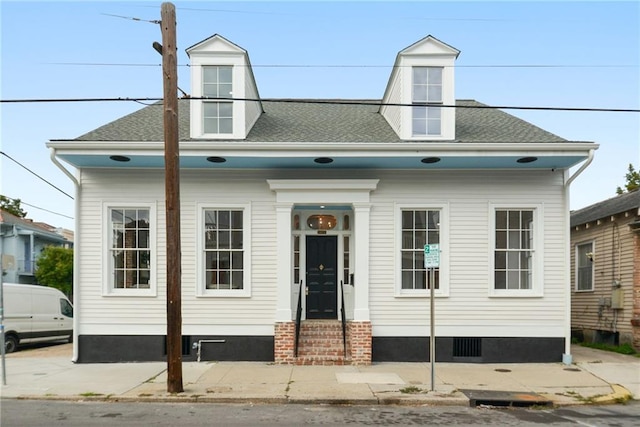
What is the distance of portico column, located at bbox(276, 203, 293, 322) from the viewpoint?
11797 mm

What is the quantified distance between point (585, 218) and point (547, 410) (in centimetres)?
1049

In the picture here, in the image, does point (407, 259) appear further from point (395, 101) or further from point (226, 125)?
point (226, 125)

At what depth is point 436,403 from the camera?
332 inches

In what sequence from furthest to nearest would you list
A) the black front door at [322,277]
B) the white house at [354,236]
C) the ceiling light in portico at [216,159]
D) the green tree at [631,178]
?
the green tree at [631,178]
the black front door at [322,277]
the white house at [354,236]
the ceiling light in portico at [216,159]

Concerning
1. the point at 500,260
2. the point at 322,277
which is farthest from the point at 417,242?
the point at 322,277

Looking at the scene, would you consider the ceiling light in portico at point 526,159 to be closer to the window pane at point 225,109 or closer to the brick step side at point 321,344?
the brick step side at point 321,344

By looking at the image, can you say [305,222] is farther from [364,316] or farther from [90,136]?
[90,136]

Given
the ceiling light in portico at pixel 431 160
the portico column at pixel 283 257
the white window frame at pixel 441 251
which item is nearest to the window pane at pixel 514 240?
the white window frame at pixel 441 251

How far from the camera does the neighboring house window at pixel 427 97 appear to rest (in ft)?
40.4

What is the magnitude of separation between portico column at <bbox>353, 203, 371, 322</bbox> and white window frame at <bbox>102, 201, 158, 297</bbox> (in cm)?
469

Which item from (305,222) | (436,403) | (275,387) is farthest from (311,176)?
(436,403)

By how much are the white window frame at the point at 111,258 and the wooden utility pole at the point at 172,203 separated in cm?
337

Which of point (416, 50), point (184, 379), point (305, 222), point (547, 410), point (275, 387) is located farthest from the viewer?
point (305, 222)

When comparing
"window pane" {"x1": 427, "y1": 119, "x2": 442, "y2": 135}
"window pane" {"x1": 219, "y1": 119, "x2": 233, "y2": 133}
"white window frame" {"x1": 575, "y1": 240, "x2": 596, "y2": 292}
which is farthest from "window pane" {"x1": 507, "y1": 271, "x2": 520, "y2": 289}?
"window pane" {"x1": 219, "y1": 119, "x2": 233, "y2": 133}
